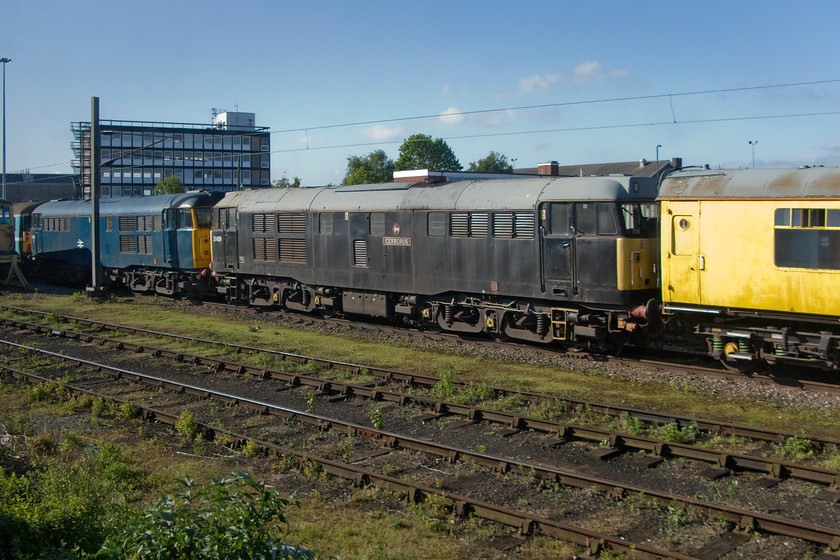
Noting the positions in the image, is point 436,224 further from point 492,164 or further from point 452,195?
point 492,164

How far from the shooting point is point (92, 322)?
20609 millimetres

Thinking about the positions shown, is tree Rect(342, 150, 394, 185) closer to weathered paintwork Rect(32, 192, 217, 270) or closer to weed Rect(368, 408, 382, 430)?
weathered paintwork Rect(32, 192, 217, 270)

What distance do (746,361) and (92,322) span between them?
56.9ft

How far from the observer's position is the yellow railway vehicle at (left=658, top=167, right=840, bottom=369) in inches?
444

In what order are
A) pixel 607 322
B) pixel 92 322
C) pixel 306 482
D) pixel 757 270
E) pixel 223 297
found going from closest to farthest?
pixel 306 482, pixel 757 270, pixel 607 322, pixel 92 322, pixel 223 297

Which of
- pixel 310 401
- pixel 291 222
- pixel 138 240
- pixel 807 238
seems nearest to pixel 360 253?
pixel 291 222

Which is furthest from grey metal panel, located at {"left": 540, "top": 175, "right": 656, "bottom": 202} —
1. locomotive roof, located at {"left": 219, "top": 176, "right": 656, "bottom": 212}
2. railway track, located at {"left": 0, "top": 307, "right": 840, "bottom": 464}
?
railway track, located at {"left": 0, "top": 307, "right": 840, "bottom": 464}

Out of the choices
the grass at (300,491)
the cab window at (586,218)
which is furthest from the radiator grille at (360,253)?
the grass at (300,491)

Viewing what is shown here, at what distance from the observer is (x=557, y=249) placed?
1434 centimetres

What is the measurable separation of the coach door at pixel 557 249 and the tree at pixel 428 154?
75.7 meters

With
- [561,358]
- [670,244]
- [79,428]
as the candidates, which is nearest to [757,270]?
[670,244]

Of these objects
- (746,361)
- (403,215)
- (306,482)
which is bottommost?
(306,482)

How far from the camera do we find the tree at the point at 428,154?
89625mm

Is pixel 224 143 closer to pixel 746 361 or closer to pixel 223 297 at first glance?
pixel 223 297
